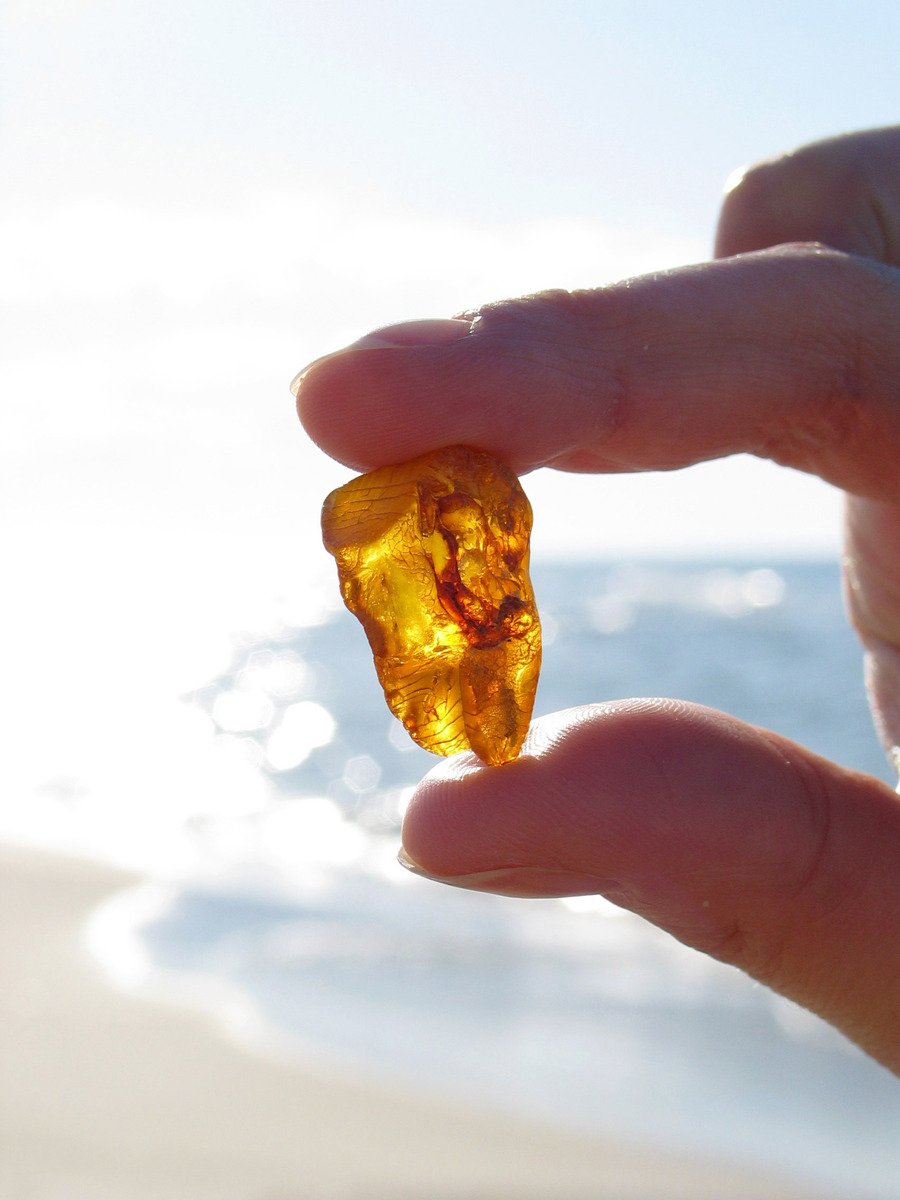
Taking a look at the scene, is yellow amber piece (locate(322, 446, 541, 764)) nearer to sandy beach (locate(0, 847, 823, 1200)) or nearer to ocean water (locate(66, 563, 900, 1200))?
sandy beach (locate(0, 847, 823, 1200))

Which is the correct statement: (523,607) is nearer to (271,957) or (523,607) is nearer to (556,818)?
(556,818)

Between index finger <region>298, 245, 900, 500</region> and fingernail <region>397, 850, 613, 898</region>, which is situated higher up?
index finger <region>298, 245, 900, 500</region>

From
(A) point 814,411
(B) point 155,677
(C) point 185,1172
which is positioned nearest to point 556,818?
(A) point 814,411

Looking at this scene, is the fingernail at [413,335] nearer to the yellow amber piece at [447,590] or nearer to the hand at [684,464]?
the hand at [684,464]

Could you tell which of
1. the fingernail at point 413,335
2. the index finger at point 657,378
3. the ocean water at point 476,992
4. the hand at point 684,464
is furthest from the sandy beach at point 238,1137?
the fingernail at point 413,335

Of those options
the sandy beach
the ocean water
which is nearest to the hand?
the sandy beach

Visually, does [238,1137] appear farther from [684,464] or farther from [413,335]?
[413,335]

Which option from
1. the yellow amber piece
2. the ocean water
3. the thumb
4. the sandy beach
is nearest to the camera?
the thumb
